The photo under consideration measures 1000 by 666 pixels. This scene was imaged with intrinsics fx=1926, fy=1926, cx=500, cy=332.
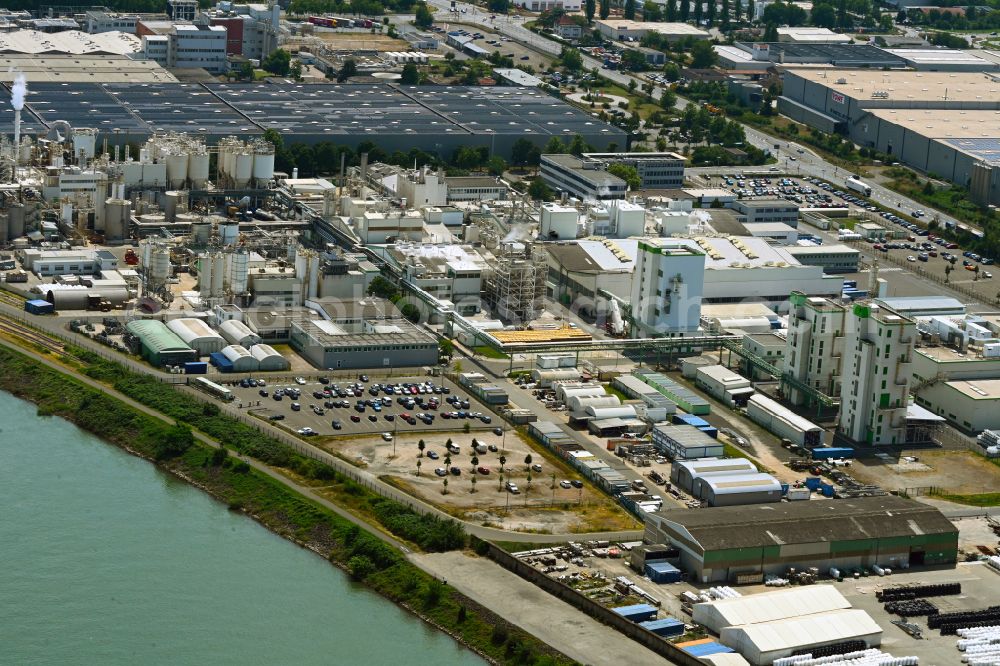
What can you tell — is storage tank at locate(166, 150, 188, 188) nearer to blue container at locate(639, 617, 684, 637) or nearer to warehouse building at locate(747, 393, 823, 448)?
warehouse building at locate(747, 393, 823, 448)

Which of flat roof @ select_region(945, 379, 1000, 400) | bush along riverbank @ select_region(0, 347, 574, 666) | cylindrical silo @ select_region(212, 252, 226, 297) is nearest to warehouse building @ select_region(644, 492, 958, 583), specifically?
bush along riverbank @ select_region(0, 347, 574, 666)

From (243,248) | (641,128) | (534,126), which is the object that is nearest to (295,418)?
(243,248)

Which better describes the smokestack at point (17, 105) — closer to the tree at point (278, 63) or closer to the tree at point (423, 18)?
the tree at point (278, 63)

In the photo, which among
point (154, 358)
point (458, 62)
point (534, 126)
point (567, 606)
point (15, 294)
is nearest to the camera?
point (567, 606)

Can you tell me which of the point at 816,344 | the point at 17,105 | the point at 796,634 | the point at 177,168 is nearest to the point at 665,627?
the point at 796,634

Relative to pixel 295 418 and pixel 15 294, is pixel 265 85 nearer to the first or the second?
pixel 15 294

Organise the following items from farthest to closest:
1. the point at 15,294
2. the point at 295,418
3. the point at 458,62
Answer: the point at 458,62
the point at 15,294
the point at 295,418

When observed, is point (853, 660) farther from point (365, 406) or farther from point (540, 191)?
point (540, 191)
